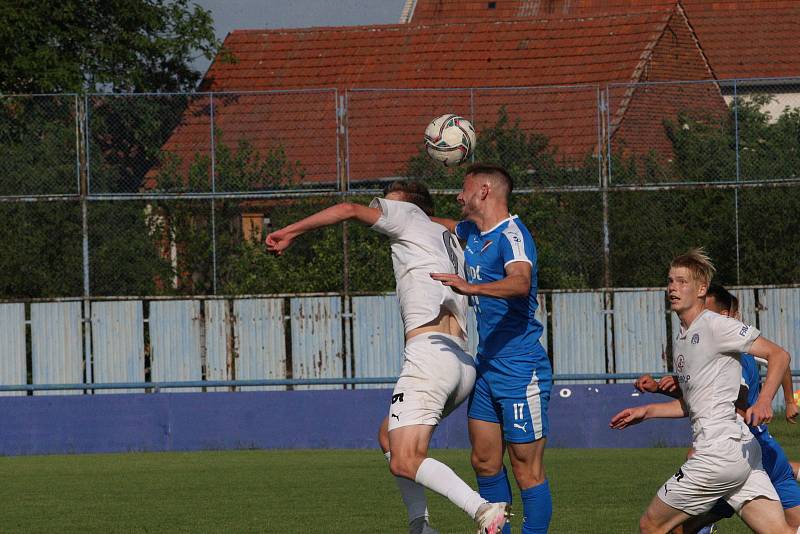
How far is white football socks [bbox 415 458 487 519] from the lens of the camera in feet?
21.8

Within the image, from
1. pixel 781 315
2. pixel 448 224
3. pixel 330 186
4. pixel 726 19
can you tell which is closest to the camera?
pixel 448 224

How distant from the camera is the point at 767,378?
20.6 feet

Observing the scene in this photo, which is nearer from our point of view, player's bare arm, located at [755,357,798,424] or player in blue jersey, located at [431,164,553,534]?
player's bare arm, located at [755,357,798,424]

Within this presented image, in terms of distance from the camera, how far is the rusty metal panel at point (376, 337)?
1816 cm

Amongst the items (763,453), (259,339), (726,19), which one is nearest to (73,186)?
(259,339)

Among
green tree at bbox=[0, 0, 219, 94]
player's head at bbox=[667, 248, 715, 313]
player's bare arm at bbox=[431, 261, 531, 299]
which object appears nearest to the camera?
player's bare arm at bbox=[431, 261, 531, 299]

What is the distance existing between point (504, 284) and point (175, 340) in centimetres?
1216

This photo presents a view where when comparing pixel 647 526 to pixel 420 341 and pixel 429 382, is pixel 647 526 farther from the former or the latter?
pixel 420 341

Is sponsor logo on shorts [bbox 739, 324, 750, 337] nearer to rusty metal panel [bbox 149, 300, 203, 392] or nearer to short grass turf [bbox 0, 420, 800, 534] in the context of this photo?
short grass turf [bbox 0, 420, 800, 534]

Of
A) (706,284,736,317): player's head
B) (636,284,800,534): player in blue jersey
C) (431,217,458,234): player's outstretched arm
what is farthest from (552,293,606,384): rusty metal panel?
(636,284,800,534): player in blue jersey

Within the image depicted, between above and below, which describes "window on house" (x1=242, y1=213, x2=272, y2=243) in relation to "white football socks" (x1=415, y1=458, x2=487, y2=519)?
above

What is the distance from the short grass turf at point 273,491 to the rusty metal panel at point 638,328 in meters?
2.28

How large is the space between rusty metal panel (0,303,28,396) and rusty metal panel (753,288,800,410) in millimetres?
10498

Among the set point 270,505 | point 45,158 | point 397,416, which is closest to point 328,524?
point 270,505
